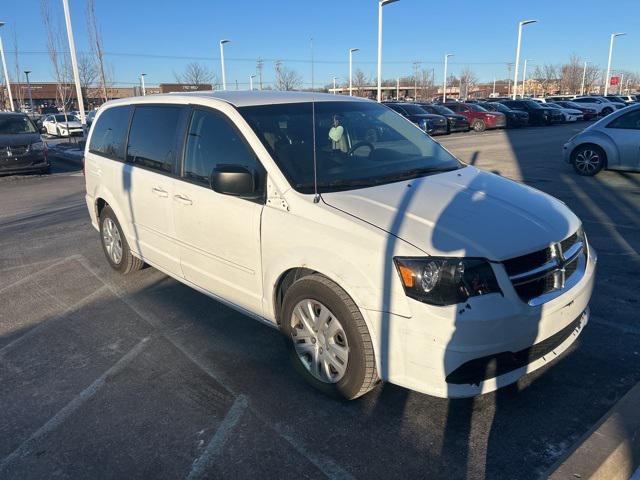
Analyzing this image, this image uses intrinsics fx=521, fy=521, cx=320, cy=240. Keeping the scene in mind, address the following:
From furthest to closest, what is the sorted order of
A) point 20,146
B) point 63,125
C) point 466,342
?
point 63,125, point 20,146, point 466,342

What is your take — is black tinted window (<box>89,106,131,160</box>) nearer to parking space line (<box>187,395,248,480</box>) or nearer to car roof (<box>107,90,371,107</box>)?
car roof (<box>107,90,371,107</box>)

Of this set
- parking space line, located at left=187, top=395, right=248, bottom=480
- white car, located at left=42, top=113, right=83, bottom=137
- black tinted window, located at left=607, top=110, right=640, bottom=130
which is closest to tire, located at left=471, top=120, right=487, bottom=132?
black tinted window, located at left=607, top=110, right=640, bottom=130

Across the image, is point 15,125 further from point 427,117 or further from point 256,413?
point 427,117

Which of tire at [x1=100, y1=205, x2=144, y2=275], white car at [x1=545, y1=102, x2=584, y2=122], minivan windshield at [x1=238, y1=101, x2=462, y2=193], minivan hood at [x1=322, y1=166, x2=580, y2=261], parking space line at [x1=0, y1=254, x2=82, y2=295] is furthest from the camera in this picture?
white car at [x1=545, y1=102, x2=584, y2=122]

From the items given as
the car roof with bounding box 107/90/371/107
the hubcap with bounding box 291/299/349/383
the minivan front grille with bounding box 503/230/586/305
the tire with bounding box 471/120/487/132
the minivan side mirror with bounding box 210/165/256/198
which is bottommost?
the tire with bounding box 471/120/487/132

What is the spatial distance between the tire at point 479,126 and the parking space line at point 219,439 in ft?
95.7

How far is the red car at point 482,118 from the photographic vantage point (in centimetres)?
2950

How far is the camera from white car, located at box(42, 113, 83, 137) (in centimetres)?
2973

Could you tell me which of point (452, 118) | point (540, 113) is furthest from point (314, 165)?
point (540, 113)

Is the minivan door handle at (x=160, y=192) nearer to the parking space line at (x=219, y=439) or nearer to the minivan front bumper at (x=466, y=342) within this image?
the parking space line at (x=219, y=439)

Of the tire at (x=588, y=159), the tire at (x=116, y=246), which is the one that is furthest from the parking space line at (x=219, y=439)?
the tire at (x=588, y=159)

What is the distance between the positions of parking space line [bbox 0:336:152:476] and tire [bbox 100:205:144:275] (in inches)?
60.0

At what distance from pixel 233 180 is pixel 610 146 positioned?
10.3 meters

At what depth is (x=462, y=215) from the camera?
3.04 m
